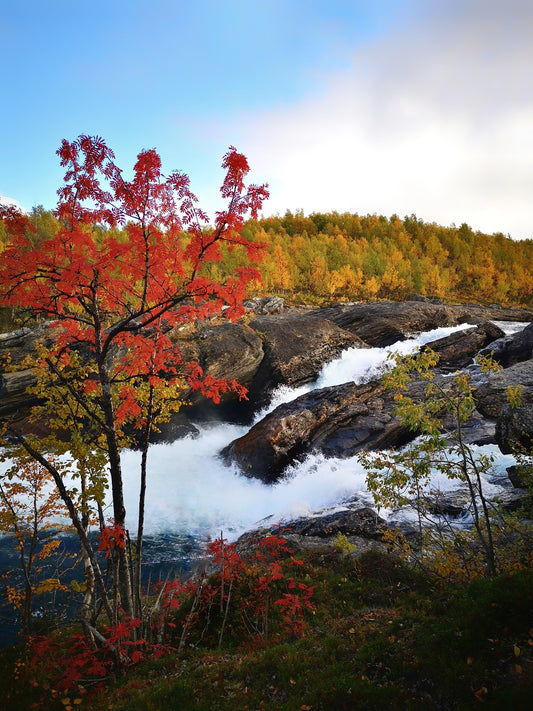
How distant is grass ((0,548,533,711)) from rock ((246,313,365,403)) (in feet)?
59.8

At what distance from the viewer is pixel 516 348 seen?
22.1 meters

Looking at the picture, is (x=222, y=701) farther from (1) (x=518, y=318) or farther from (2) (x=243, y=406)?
(1) (x=518, y=318)

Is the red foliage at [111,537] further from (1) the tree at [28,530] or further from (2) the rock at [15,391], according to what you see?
(2) the rock at [15,391]

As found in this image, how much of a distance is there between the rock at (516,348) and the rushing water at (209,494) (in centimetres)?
1035

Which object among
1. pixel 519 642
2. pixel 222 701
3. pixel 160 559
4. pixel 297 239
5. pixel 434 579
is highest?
pixel 297 239

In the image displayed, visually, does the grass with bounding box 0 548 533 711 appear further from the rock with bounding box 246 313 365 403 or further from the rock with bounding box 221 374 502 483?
the rock with bounding box 246 313 365 403

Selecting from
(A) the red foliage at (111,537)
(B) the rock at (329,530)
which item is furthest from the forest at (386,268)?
(A) the red foliage at (111,537)

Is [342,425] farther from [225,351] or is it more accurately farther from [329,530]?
[225,351]

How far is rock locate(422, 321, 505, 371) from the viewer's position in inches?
982

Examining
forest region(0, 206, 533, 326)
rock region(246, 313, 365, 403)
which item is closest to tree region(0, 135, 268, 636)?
rock region(246, 313, 365, 403)

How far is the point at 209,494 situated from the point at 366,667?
1348 cm

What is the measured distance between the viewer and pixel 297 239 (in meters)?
84.1

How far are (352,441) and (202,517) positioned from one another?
25.4 ft

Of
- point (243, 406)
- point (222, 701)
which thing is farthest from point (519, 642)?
point (243, 406)
